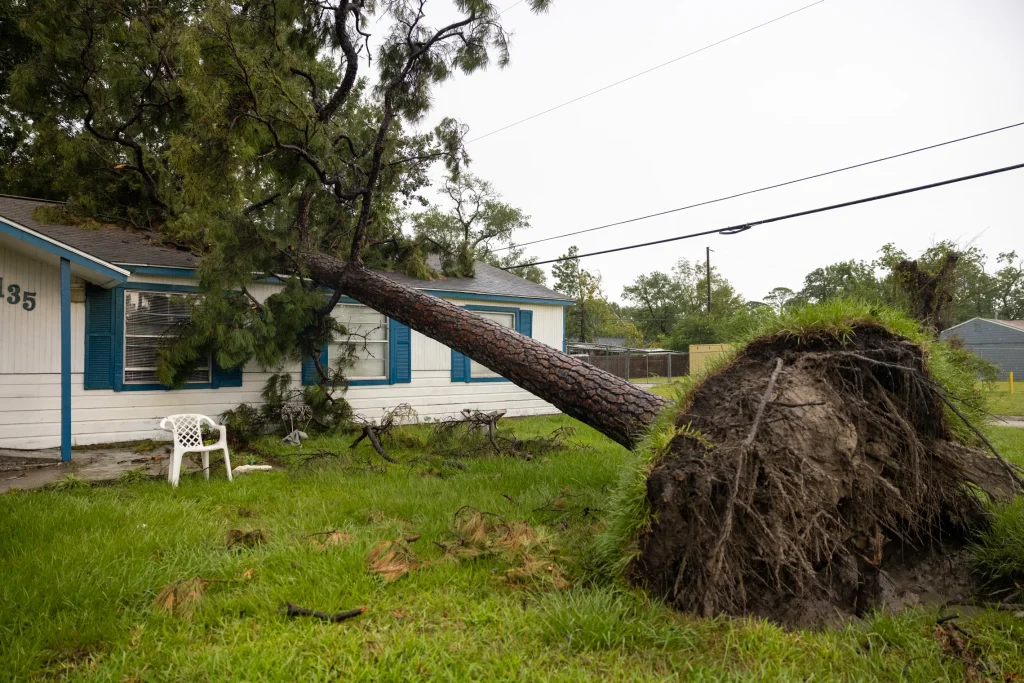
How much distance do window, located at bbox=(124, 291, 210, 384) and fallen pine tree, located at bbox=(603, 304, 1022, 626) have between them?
7148 mm

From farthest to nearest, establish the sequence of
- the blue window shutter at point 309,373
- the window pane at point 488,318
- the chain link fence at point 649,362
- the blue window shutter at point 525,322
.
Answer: the chain link fence at point 649,362
the blue window shutter at point 525,322
the window pane at point 488,318
the blue window shutter at point 309,373

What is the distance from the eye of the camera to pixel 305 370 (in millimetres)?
8859

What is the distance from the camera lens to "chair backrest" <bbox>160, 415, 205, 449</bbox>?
5.12m

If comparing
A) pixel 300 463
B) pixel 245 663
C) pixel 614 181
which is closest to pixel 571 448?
pixel 300 463

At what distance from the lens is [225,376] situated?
815 cm

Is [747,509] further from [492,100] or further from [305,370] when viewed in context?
[492,100]

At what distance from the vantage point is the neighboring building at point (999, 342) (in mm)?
29578

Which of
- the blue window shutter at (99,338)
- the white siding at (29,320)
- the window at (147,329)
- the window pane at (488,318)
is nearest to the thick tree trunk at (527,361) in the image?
the window at (147,329)

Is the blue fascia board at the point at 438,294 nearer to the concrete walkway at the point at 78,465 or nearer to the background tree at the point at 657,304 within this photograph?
the concrete walkway at the point at 78,465

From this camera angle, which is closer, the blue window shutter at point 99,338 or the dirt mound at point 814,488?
the dirt mound at point 814,488

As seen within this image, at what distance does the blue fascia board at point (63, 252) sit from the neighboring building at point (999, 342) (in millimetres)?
35433

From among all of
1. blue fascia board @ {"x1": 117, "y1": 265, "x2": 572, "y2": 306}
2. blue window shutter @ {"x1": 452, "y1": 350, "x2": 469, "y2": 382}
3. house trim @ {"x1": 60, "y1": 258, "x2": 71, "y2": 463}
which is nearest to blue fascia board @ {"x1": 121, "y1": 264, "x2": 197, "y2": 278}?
blue fascia board @ {"x1": 117, "y1": 265, "x2": 572, "y2": 306}

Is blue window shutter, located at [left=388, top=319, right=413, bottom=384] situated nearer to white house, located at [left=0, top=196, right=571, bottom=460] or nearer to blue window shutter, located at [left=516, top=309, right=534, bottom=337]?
white house, located at [left=0, top=196, right=571, bottom=460]

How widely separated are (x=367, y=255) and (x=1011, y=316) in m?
62.1
